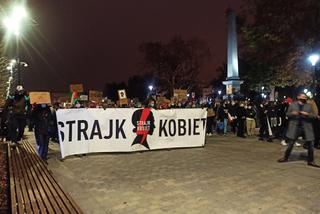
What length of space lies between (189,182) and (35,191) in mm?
3129

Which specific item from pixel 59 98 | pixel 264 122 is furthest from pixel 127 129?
pixel 59 98

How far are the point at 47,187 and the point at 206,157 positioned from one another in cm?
596

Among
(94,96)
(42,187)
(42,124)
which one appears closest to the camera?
(42,187)

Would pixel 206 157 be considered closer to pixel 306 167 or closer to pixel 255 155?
pixel 255 155

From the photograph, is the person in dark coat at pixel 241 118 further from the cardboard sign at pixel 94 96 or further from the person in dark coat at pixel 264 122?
the cardboard sign at pixel 94 96

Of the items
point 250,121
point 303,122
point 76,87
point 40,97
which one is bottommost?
point 250,121

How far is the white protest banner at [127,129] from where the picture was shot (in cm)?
1203

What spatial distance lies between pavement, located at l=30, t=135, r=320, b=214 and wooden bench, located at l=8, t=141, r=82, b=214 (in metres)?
0.52

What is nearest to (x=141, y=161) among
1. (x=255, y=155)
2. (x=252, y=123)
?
(x=255, y=155)

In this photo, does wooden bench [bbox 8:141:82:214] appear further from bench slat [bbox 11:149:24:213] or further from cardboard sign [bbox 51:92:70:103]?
cardboard sign [bbox 51:92:70:103]

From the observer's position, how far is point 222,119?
21469 mm

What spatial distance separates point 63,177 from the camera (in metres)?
9.47

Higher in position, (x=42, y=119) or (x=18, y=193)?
(x=42, y=119)

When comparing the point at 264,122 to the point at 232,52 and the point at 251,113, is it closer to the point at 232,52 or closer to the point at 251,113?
the point at 251,113
